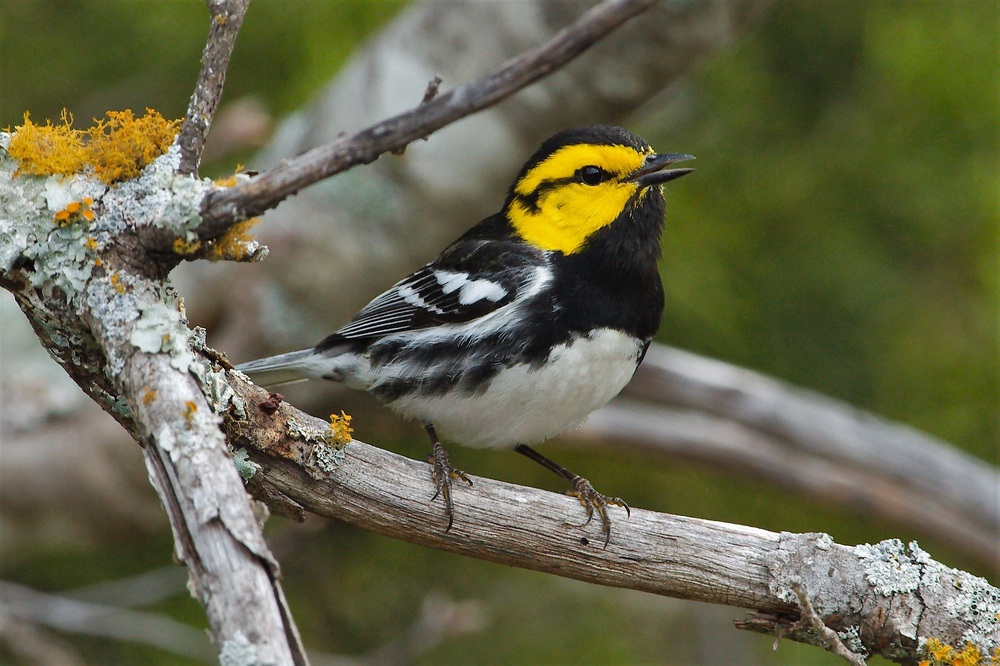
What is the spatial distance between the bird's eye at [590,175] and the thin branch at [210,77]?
4.33ft

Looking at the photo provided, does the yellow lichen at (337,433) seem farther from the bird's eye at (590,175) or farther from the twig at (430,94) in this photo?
the bird's eye at (590,175)

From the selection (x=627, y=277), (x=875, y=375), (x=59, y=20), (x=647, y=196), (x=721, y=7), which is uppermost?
(x=59, y=20)

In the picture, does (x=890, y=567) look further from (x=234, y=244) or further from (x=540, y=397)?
(x=234, y=244)

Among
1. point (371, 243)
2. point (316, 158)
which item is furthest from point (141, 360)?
point (371, 243)

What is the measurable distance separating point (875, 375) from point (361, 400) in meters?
2.23

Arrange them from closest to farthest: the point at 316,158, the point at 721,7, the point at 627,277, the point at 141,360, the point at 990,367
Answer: the point at 316,158 → the point at 141,360 → the point at 627,277 → the point at 721,7 → the point at 990,367

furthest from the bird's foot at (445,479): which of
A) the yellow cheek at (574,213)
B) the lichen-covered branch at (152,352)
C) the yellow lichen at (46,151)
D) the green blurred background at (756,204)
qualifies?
the green blurred background at (756,204)

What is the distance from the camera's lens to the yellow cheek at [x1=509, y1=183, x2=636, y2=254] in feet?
9.08

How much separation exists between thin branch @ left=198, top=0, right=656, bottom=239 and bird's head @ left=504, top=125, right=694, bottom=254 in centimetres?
133

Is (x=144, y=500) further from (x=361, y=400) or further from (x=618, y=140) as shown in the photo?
(x=618, y=140)

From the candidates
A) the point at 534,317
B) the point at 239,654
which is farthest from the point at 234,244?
the point at 534,317

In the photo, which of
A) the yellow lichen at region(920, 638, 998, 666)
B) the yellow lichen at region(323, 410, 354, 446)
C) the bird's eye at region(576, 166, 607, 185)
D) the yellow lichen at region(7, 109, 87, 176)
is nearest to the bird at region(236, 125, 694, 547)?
the bird's eye at region(576, 166, 607, 185)

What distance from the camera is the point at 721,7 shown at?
3.29 metres

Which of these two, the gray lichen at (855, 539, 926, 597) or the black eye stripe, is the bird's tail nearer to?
the black eye stripe
